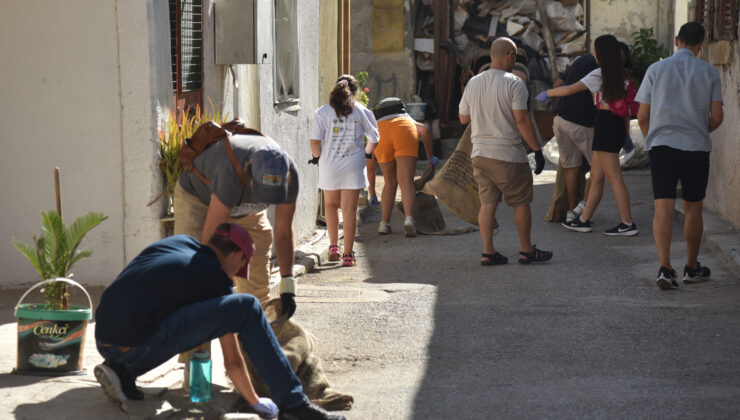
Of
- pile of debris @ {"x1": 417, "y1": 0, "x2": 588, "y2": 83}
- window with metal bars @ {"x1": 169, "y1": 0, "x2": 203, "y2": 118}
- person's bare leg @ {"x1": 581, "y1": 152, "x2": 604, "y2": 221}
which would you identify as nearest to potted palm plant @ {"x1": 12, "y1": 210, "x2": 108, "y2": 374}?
window with metal bars @ {"x1": 169, "y1": 0, "x2": 203, "y2": 118}

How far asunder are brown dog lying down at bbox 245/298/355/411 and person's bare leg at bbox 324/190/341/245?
4239 mm

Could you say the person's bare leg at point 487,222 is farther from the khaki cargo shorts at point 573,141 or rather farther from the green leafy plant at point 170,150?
the green leafy plant at point 170,150

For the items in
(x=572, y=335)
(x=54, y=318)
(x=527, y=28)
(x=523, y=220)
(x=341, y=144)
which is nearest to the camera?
(x=54, y=318)

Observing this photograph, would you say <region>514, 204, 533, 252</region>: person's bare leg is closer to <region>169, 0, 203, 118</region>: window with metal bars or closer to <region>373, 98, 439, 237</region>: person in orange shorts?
<region>373, 98, 439, 237</region>: person in orange shorts

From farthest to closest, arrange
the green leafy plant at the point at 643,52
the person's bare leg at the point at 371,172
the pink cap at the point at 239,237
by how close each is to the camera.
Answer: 1. the green leafy plant at the point at 643,52
2. the person's bare leg at the point at 371,172
3. the pink cap at the point at 239,237

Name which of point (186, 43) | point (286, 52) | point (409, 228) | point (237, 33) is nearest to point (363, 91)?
point (409, 228)

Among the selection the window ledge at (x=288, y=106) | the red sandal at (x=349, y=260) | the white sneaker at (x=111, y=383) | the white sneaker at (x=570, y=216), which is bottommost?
the red sandal at (x=349, y=260)

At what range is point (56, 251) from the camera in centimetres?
520

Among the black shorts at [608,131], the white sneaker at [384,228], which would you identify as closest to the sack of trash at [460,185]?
the white sneaker at [384,228]

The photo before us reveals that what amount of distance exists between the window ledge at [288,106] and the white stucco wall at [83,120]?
2474mm

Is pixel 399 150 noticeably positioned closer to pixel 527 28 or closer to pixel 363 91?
pixel 363 91

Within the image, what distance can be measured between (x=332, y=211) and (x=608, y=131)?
9.81 feet

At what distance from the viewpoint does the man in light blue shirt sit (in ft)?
24.6

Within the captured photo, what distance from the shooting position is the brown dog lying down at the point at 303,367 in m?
4.98
